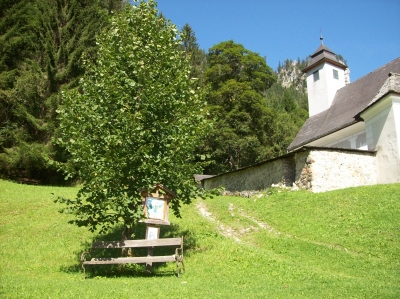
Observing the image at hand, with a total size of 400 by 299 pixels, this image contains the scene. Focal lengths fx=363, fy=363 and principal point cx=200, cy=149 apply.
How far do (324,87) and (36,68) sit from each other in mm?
22406

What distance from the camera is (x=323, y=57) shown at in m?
28.4

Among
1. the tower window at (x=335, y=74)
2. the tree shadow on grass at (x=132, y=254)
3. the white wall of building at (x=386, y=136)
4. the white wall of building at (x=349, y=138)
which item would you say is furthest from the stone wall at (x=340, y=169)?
the tower window at (x=335, y=74)

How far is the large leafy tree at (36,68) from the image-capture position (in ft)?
86.9

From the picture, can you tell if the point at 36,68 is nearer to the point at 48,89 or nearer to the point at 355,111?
the point at 48,89

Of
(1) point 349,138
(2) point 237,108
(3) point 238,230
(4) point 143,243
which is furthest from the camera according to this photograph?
(2) point 237,108

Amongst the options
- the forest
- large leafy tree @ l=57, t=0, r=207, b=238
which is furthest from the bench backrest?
the forest

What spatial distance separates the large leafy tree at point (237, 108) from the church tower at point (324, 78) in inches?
326

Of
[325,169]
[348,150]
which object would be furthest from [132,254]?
[348,150]

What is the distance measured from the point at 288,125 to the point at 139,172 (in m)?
40.2

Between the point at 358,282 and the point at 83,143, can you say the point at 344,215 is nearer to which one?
the point at 358,282

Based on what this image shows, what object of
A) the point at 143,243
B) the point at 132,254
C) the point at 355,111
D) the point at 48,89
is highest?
the point at 48,89

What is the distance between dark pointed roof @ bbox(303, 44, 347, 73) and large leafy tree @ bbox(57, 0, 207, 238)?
68.7ft

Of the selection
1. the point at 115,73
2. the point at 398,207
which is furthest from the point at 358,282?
the point at 115,73

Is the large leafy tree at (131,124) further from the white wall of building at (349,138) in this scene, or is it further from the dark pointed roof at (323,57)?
the dark pointed roof at (323,57)
